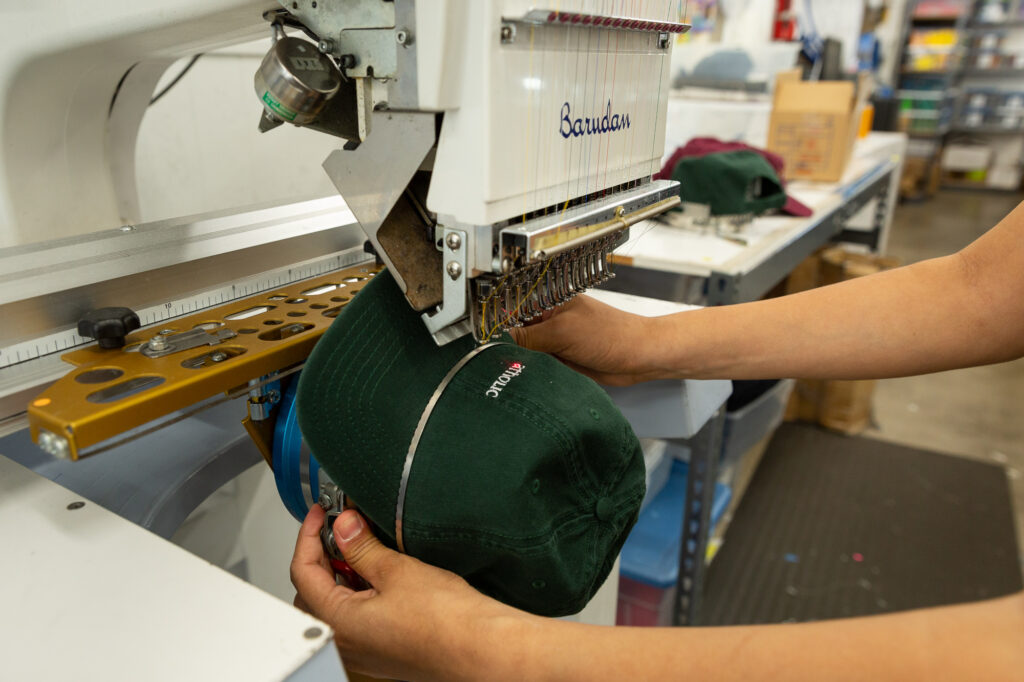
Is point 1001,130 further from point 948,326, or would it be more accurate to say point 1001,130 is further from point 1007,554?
point 948,326

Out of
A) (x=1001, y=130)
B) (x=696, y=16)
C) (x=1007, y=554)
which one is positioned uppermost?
(x=696, y=16)

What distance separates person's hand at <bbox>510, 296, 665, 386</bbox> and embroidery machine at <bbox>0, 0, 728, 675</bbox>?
0.39 ft

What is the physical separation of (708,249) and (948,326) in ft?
2.35

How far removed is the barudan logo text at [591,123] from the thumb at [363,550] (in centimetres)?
33

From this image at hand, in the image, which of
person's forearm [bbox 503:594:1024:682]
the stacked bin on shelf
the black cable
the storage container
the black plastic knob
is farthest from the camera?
the stacked bin on shelf

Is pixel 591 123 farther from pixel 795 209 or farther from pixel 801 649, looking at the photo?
pixel 795 209

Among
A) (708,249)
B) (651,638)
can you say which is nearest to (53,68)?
(651,638)

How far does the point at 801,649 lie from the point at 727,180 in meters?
1.30

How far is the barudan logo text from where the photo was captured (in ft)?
1.65

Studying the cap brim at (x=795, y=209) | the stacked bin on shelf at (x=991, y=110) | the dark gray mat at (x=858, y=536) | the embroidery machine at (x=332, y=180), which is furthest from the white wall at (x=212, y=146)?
the stacked bin on shelf at (x=991, y=110)

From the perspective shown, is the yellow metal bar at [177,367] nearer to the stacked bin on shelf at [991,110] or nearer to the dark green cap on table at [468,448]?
the dark green cap on table at [468,448]

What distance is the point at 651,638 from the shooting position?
0.44 metres

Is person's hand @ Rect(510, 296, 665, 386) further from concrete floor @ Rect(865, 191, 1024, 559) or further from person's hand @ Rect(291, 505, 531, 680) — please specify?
concrete floor @ Rect(865, 191, 1024, 559)

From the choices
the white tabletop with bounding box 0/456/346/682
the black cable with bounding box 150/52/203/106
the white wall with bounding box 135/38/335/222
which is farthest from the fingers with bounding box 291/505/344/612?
the black cable with bounding box 150/52/203/106
